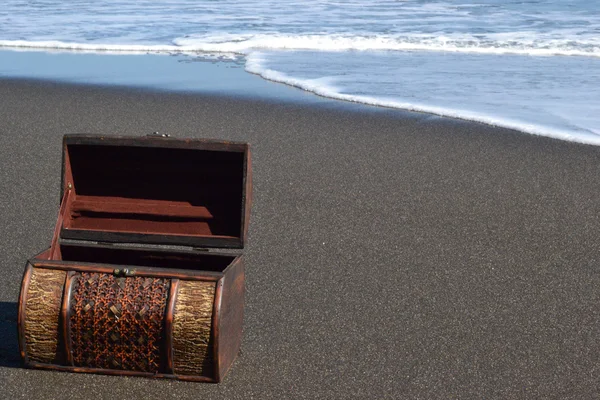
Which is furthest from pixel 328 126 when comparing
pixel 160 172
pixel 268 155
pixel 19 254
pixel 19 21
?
pixel 19 21

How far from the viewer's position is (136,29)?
15.9 metres

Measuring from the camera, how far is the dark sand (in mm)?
3535

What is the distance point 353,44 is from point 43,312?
11149 millimetres

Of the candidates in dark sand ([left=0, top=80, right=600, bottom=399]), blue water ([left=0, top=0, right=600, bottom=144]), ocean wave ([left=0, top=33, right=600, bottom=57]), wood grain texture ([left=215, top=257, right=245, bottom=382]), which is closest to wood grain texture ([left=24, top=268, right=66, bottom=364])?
dark sand ([left=0, top=80, right=600, bottom=399])

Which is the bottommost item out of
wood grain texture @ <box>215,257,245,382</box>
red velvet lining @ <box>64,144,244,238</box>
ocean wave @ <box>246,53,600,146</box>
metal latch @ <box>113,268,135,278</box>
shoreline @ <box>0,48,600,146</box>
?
Result: shoreline @ <box>0,48,600,146</box>

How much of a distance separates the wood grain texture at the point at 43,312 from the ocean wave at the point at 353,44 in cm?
1012

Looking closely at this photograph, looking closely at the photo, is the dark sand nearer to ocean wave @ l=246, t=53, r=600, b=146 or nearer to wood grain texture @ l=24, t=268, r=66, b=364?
wood grain texture @ l=24, t=268, r=66, b=364

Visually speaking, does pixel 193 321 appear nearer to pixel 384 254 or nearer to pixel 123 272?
pixel 123 272

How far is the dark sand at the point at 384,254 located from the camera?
3535 millimetres

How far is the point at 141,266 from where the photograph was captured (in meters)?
3.75

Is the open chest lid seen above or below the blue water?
above

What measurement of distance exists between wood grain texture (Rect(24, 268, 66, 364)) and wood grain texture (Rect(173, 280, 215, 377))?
1.50 ft

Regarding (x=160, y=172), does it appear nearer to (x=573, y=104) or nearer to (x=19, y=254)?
(x=19, y=254)

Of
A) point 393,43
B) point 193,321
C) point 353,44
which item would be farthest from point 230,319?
point 393,43
